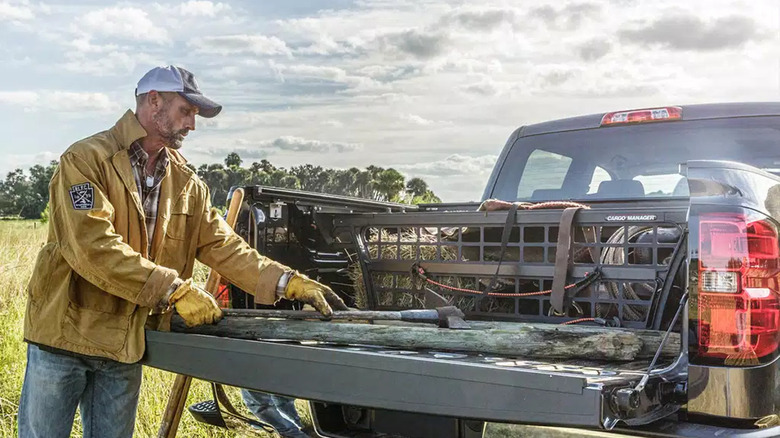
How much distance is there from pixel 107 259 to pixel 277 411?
0.91 m

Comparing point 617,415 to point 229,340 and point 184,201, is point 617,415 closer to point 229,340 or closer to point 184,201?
point 229,340

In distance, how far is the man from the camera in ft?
10.1

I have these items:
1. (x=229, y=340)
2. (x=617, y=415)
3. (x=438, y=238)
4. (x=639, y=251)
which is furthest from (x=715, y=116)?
(x=229, y=340)

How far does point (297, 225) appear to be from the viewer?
151 inches

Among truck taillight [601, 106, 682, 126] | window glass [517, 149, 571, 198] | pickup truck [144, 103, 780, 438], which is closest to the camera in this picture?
pickup truck [144, 103, 780, 438]

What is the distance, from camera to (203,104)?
343cm

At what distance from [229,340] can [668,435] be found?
145cm

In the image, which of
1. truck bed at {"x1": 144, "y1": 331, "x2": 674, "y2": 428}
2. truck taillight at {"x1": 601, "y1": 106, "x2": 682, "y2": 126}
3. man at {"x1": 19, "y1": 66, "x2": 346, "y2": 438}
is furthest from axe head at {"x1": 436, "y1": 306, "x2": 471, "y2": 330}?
truck taillight at {"x1": 601, "y1": 106, "x2": 682, "y2": 126}

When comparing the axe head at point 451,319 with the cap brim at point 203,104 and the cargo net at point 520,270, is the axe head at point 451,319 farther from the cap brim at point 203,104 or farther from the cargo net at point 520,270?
the cap brim at point 203,104

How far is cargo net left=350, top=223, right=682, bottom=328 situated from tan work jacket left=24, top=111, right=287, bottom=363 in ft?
1.55

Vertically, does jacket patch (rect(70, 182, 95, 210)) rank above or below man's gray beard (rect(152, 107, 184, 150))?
below

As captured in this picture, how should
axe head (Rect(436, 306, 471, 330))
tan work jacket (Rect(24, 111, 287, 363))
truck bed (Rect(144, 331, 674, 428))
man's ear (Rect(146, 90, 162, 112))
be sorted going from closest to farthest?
truck bed (Rect(144, 331, 674, 428)) → axe head (Rect(436, 306, 471, 330)) → tan work jacket (Rect(24, 111, 287, 363)) → man's ear (Rect(146, 90, 162, 112))

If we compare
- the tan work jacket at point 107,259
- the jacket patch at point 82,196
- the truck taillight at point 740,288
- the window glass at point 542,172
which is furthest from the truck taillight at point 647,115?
the jacket patch at point 82,196

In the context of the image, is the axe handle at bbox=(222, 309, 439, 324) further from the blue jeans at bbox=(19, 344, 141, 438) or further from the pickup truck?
the blue jeans at bbox=(19, 344, 141, 438)
